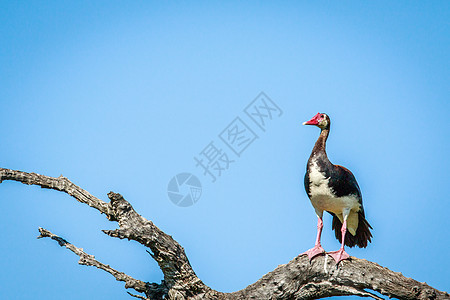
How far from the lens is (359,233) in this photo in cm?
876

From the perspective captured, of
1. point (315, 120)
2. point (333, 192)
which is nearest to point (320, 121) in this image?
point (315, 120)

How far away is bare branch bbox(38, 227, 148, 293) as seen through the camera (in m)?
6.71

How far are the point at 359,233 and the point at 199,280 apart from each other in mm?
3133

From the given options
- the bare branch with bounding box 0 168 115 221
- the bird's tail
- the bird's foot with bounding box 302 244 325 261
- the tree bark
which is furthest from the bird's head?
the bare branch with bounding box 0 168 115 221

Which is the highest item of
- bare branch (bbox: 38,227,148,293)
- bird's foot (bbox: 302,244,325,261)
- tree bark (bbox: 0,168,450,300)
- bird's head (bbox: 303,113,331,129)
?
bird's head (bbox: 303,113,331,129)

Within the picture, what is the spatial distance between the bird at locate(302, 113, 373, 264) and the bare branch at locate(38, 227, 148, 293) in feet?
8.15

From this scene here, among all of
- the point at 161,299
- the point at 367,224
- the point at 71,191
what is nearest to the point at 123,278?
the point at 161,299

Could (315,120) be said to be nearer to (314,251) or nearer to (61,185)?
(314,251)

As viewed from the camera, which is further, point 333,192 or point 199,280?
point 333,192

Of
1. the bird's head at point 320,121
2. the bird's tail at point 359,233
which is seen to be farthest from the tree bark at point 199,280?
the bird's head at point 320,121

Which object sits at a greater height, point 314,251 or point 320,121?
point 320,121

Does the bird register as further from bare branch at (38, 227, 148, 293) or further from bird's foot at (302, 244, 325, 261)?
bare branch at (38, 227, 148, 293)

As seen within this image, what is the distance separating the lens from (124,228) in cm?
651

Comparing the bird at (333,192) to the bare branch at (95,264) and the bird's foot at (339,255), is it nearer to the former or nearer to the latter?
the bird's foot at (339,255)
